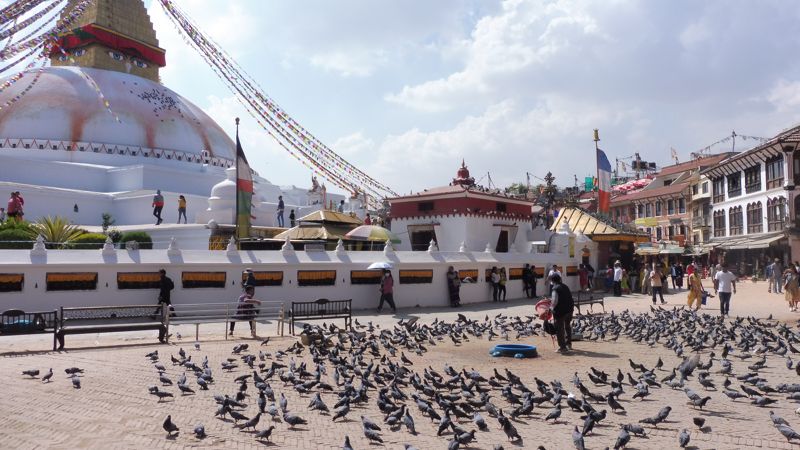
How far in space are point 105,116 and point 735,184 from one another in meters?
47.6

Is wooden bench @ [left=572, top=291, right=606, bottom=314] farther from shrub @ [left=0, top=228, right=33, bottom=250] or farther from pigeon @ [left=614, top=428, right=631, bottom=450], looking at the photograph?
shrub @ [left=0, top=228, right=33, bottom=250]

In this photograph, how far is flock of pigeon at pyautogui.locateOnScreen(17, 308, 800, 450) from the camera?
7699 mm

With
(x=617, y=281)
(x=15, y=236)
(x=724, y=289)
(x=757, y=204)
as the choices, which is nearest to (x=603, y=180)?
(x=617, y=281)

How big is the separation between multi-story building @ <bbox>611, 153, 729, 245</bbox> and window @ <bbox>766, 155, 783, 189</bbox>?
36.2ft

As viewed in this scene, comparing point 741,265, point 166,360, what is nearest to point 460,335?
point 166,360

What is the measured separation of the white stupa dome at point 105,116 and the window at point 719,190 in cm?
4003

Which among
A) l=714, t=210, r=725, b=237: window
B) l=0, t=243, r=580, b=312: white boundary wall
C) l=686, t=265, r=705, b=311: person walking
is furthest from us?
l=714, t=210, r=725, b=237: window

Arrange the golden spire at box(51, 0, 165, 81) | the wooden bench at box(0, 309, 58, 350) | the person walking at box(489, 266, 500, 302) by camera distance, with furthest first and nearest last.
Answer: the golden spire at box(51, 0, 165, 81) < the person walking at box(489, 266, 500, 302) < the wooden bench at box(0, 309, 58, 350)

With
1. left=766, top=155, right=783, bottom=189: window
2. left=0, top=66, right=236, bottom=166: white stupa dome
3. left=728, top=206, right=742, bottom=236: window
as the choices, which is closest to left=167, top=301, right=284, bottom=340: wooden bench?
left=0, top=66, right=236, bottom=166: white stupa dome

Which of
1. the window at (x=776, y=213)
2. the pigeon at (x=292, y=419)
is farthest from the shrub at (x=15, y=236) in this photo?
the window at (x=776, y=213)

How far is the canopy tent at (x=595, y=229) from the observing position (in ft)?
113

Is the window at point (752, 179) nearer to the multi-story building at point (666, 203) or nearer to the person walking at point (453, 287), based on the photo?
the multi-story building at point (666, 203)

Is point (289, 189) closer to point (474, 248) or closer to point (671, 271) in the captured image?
point (474, 248)

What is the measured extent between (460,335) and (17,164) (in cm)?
3332
